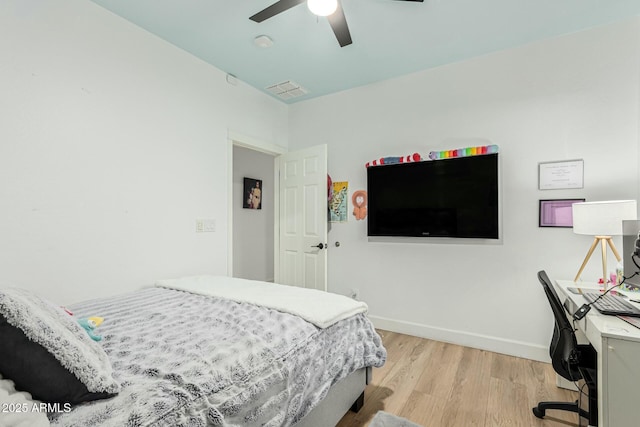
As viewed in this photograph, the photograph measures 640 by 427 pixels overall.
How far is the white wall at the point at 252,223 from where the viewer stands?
4.62 metres

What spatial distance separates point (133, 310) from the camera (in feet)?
5.37

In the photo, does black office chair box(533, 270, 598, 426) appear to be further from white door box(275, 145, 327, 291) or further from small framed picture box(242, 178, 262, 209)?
small framed picture box(242, 178, 262, 209)

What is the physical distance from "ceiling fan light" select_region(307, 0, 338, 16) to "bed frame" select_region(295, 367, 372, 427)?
215 centimetres

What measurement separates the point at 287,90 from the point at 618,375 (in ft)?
11.4

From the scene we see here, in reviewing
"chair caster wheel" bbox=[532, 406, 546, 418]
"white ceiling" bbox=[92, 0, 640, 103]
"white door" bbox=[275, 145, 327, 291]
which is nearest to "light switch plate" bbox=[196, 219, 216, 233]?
"white door" bbox=[275, 145, 327, 291]

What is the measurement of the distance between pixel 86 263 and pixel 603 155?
3881mm

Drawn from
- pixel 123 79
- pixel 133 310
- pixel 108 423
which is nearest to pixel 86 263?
pixel 133 310

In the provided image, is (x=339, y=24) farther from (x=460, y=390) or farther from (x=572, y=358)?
(x=460, y=390)

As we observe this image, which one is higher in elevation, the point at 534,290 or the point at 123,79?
the point at 123,79

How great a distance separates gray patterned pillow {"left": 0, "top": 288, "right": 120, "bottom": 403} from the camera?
79 cm

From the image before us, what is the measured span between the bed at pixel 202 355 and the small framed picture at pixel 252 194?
2.79 m

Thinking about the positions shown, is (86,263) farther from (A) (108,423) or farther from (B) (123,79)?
(A) (108,423)

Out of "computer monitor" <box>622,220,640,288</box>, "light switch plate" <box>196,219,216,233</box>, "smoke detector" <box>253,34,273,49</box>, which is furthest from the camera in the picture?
"light switch plate" <box>196,219,216,233</box>

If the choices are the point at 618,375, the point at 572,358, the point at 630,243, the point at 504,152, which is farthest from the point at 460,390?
the point at 504,152
